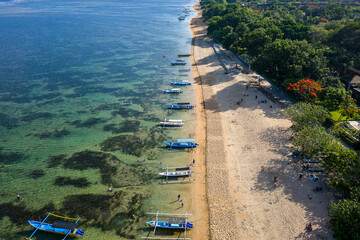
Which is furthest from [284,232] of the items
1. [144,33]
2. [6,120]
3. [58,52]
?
[144,33]

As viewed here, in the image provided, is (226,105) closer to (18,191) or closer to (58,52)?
(18,191)

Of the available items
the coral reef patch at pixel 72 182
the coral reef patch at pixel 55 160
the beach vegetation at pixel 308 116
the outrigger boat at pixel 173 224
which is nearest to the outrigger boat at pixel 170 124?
the coral reef patch at pixel 72 182

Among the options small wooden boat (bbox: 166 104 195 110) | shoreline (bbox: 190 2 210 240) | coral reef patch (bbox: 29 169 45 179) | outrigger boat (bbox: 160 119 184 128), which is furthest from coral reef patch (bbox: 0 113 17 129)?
shoreline (bbox: 190 2 210 240)

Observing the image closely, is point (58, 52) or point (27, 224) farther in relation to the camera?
point (58, 52)

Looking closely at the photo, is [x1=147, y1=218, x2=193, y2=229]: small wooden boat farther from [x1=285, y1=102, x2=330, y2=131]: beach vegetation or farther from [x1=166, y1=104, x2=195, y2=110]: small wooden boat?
[x1=166, y1=104, x2=195, y2=110]: small wooden boat

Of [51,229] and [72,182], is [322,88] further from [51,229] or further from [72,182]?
[51,229]

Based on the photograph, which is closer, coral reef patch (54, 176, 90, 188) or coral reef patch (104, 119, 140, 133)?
coral reef patch (54, 176, 90, 188)
